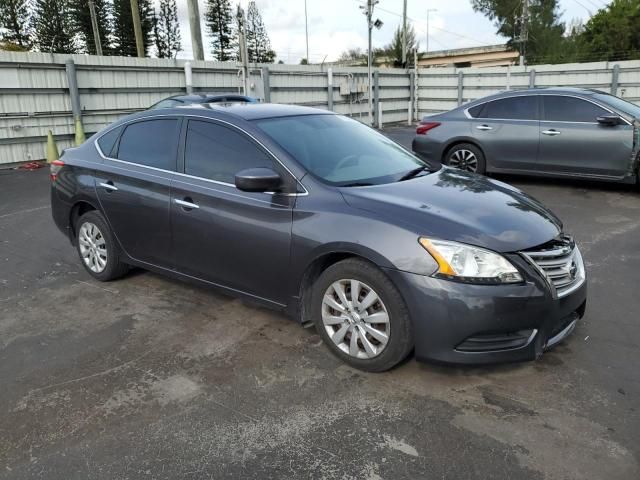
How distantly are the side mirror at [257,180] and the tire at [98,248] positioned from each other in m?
1.84

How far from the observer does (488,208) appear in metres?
3.39

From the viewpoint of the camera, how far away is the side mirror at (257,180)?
3.42 m

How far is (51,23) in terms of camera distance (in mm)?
45281

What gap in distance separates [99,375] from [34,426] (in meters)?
0.53

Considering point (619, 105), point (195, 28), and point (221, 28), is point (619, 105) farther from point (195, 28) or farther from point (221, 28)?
point (221, 28)

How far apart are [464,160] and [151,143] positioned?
5.94 m

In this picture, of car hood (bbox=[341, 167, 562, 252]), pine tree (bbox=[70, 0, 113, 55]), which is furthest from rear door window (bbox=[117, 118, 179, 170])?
pine tree (bbox=[70, 0, 113, 55])

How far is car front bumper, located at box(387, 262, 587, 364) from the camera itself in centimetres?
289

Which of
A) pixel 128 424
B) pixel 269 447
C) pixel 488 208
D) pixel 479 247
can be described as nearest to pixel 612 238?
pixel 488 208

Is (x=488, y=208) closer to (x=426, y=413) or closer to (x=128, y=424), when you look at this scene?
(x=426, y=413)

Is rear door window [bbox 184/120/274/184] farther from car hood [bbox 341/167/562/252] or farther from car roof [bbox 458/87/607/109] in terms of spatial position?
car roof [bbox 458/87/607/109]

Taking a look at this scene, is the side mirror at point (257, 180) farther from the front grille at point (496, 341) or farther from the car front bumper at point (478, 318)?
the front grille at point (496, 341)

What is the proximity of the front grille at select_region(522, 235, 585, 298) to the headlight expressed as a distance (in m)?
0.19

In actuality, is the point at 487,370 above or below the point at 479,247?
below
